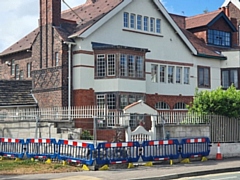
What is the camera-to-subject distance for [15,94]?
30.5 m

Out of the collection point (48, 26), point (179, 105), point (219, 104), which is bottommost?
point (219, 104)

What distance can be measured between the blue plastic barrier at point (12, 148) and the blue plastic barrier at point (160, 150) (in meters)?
5.53

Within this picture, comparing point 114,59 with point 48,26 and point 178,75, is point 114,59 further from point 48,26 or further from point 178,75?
point 178,75

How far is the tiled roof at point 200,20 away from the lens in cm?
3725

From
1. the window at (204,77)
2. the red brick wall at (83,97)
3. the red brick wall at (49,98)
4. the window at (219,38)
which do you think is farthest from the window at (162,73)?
the red brick wall at (49,98)

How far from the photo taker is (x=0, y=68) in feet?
125

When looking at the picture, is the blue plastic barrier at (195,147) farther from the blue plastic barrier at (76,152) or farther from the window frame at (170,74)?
the window frame at (170,74)

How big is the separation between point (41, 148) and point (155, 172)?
5.30m

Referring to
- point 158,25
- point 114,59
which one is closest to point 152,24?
point 158,25

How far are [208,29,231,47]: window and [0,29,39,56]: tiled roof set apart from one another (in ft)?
48.2

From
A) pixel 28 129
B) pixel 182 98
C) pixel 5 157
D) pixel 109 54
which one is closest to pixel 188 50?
pixel 182 98

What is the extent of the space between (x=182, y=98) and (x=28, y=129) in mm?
14886

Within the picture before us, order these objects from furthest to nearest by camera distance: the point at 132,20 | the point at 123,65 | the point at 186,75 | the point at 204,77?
the point at 204,77 → the point at 186,75 → the point at 132,20 → the point at 123,65

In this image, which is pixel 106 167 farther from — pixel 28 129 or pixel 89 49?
pixel 89 49
